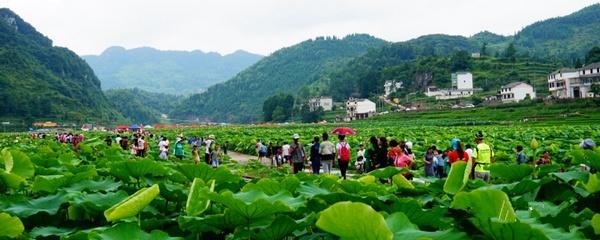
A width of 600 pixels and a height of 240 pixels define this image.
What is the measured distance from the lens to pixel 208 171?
3396 millimetres

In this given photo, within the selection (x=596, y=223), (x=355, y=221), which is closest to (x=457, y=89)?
(x=596, y=223)

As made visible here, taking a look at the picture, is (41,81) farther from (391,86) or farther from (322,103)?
(391,86)

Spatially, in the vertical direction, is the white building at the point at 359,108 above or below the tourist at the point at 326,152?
above

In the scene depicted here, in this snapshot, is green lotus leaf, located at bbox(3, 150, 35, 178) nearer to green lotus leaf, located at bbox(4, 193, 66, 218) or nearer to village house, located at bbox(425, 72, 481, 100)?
green lotus leaf, located at bbox(4, 193, 66, 218)

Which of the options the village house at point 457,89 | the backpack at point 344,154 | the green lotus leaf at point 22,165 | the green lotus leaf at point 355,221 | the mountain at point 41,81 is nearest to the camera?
the green lotus leaf at point 355,221

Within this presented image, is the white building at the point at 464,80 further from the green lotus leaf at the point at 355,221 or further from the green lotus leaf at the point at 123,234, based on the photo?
the green lotus leaf at the point at 355,221

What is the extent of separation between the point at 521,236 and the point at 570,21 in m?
205

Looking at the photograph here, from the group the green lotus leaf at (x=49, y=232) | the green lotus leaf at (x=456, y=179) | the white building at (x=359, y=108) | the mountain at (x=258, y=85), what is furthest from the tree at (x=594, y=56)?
the mountain at (x=258, y=85)

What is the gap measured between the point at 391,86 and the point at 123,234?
110 meters

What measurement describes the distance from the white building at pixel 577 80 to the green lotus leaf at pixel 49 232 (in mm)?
72636

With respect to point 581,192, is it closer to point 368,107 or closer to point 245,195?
point 245,195

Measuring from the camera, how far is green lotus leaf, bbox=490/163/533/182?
3469 mm

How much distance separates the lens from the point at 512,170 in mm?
3541

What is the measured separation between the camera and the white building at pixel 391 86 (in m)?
109
